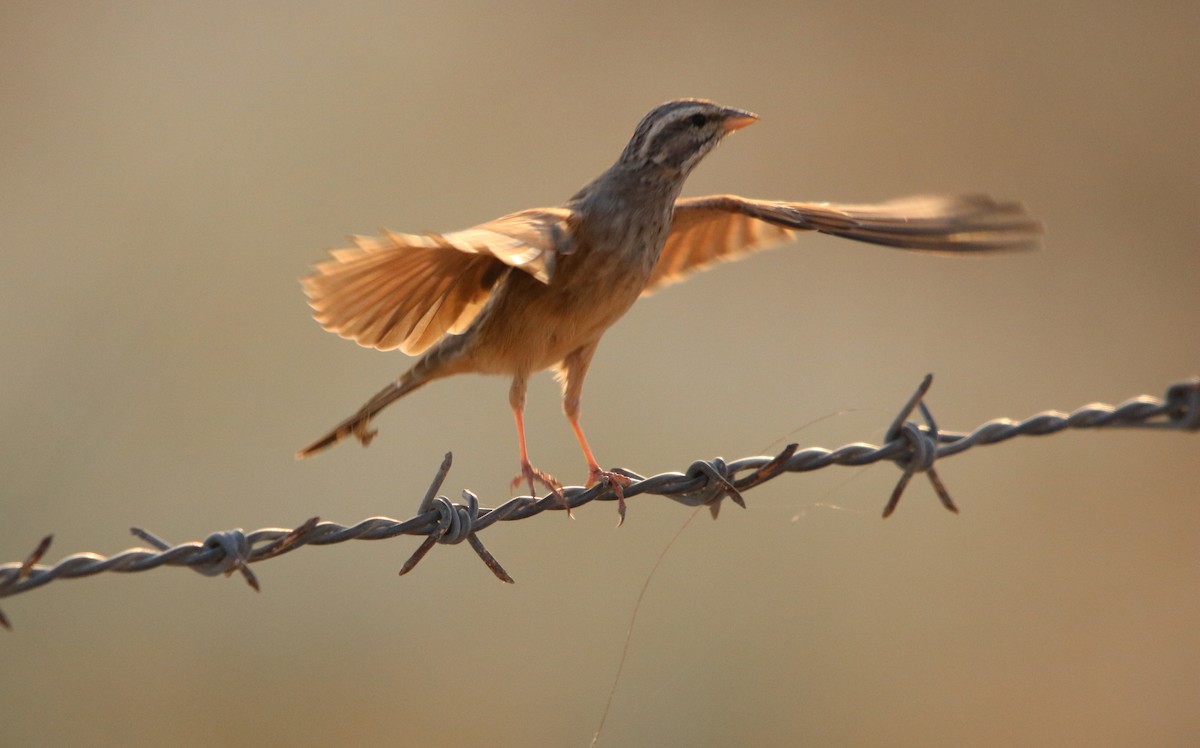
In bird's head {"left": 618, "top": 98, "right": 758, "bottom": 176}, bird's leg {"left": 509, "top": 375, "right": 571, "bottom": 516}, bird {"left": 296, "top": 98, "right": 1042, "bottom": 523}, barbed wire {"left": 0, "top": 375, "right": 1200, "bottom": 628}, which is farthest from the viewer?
bird's head {"left": 618, "top": 98, "right": 758, "bottom": 176}

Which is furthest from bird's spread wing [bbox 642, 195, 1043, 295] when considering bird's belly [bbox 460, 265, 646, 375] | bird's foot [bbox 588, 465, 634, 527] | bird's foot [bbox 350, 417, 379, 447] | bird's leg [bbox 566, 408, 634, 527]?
bird's foot [bbox 350, 417, 379, 447]

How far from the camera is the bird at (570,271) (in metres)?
4.44

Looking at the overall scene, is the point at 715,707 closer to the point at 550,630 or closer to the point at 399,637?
the point at 550,630

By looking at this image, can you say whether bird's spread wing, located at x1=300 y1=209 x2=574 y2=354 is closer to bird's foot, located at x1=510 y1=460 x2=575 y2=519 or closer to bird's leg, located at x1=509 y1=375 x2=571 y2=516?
bird's leg, located at x1=509 y1=375 x2=571 y2=516

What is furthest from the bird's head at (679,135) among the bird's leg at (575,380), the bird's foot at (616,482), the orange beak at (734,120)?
the bird's foot at (616,482)

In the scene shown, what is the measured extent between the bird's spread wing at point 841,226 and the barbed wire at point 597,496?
150cm

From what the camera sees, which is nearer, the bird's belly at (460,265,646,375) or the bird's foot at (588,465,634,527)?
the bird's foot at (588,465,634,527)

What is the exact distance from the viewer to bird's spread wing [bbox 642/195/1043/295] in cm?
497

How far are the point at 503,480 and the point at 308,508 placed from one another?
1.87 metres

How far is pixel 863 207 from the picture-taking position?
5.79m

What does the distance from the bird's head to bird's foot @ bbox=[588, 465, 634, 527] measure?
141 centimetres

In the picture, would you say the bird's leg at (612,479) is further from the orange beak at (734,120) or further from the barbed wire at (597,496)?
the orange beak at (734,120)

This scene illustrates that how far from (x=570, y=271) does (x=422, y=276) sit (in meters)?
0.66

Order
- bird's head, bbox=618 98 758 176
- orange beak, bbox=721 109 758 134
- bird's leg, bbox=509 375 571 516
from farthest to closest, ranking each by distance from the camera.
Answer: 1. orange beak, bbox=721 109 758 134
2. bird's head, bbox=618 98 758 176
3. bird's leg, bbox=509 375 571 516
